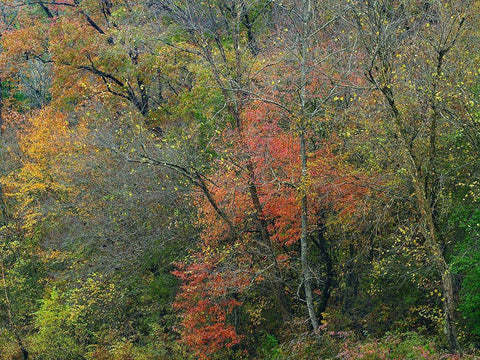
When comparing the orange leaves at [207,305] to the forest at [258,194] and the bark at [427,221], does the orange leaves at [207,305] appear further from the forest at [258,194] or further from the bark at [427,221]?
the bark at [427,221]

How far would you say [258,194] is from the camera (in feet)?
49.5

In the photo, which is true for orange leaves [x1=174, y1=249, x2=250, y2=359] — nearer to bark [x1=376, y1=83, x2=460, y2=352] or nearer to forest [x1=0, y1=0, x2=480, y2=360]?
forest [x1=0, y1=0, x2=480, y2=360]

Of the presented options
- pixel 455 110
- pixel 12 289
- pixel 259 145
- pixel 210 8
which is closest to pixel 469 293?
pixel 455 110

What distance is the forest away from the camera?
1149 cm


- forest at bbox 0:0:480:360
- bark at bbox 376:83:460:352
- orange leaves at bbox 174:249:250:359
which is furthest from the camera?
orange leaves at bbox 174:249:250:359

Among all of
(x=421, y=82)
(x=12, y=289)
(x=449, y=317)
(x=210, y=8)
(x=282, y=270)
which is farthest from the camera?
(x=12, y=289)

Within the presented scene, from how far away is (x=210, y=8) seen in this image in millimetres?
14242

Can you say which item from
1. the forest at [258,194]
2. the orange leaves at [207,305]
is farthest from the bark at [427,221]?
the orange leaves at [207,305]

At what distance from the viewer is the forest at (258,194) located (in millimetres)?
11492

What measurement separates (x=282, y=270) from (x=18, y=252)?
476 inches

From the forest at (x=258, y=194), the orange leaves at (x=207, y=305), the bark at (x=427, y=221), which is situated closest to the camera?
the bark at (x=427, y=221)

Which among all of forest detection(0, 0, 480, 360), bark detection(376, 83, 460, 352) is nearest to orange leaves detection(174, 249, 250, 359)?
forest detection(0, 0, 480, 360)

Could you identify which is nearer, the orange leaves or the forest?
the forest

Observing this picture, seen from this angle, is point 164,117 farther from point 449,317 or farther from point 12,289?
point 449,317
